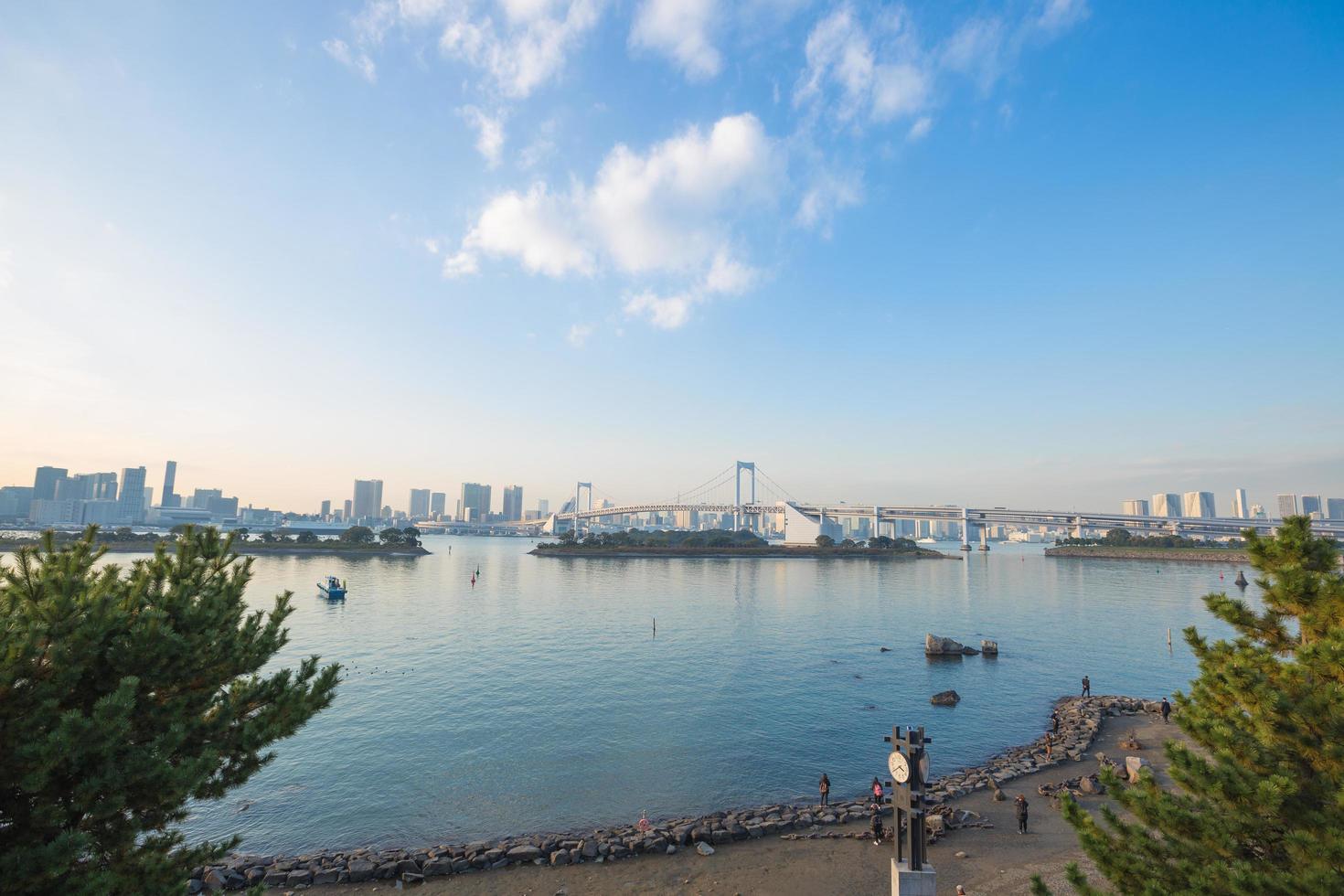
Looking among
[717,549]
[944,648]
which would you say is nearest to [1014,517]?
[717,549]

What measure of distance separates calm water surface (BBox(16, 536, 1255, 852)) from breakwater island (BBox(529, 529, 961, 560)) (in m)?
48.6

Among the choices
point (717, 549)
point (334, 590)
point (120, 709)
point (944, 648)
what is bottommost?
point (944, 648)

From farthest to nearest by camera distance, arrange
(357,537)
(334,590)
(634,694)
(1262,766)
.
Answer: (357,537)
(334,590)
(634,694)
(1262,766)

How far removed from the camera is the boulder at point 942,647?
30.7 metres

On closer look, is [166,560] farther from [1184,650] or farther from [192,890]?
[1184,650]

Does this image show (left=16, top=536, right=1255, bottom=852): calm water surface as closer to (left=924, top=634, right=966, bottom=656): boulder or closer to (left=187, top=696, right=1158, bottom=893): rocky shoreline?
(left=924, top=634, right=966, bottom=656): boulder

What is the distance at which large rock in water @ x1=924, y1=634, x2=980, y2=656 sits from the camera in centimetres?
3070

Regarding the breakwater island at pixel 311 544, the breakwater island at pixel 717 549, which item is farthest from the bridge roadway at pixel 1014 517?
the breakwater island at pixel 311 544

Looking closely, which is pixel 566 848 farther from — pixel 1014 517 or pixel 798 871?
pixel 1014 517

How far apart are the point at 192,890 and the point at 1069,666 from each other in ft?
113

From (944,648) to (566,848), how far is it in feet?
81.7

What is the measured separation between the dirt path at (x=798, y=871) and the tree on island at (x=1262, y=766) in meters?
5.88

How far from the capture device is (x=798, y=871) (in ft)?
37.0

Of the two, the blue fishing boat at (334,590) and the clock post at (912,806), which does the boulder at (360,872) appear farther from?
the blue fishing boat at (334,590)
